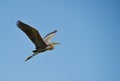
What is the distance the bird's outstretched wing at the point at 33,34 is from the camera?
1997 centimetres

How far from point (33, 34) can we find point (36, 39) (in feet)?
2.89

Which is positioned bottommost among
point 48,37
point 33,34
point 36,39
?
point 33,34

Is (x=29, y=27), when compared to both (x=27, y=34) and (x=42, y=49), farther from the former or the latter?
(x=42, y=49)

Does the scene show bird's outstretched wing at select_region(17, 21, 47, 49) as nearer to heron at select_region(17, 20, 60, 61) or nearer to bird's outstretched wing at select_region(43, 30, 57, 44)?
heron at select_region(17, 20, 60, 61)

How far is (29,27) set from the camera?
20078mm

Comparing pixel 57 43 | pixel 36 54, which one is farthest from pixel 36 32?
pixel 57 43

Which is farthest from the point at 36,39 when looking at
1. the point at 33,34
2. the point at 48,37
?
the point at 48,37

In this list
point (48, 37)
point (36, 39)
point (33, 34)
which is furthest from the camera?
point (48, 37)

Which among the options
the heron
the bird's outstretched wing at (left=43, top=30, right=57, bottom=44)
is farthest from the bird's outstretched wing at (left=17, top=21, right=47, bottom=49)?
the bird's outstretched wing at (left=43, top=30, right=57, bottom=44)

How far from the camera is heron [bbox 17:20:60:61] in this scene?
65.7 feet

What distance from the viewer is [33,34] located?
68.4 feet

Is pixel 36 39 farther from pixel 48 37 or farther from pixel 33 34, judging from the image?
pixel 48 37

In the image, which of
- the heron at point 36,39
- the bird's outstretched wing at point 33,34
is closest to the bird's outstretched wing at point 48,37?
the heron at point 36,39

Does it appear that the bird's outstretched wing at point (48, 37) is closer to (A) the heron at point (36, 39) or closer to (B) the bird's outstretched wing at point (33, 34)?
(A) the heron at point (36, 39)
